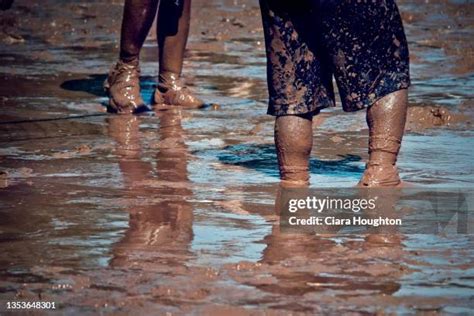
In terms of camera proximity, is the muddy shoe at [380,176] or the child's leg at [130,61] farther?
the child's leg at [130,61]

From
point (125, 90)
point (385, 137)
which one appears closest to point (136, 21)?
point (125, 90)

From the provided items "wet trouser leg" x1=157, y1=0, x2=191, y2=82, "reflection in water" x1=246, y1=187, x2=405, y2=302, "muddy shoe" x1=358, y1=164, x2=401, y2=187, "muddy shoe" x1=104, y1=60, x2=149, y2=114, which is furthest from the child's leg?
"reflection in water" x1=246, y1=187, x2=405, y2=302

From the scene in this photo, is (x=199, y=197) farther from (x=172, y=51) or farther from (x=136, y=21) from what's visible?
(x=172, y=51)

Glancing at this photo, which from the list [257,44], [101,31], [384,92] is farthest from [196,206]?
[101,31]

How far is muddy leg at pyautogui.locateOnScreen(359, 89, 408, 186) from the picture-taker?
5.90 m

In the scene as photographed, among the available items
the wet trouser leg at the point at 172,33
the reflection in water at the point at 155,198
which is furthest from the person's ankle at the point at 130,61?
the reflection in water at the point at 155,198

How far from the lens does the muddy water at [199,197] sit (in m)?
4.50

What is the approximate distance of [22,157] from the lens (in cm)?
688

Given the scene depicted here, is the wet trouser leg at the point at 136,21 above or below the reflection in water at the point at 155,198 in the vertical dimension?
above

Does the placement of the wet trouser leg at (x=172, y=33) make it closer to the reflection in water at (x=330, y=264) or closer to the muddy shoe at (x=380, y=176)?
the muddy shoe at (x=380, y=176)

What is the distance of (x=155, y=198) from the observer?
5.90m

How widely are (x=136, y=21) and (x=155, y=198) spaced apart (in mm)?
2614

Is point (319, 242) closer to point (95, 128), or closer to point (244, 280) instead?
point (244, 280)

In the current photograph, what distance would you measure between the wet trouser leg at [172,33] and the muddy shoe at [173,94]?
0.7 inches
